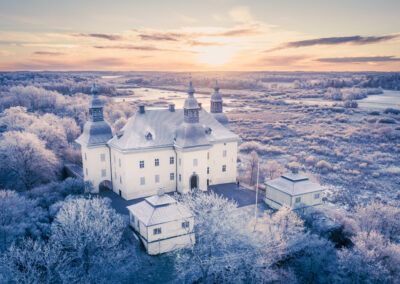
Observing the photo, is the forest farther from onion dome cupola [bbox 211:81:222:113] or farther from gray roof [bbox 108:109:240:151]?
onion dome cupola [bbox 211:81:222:113]

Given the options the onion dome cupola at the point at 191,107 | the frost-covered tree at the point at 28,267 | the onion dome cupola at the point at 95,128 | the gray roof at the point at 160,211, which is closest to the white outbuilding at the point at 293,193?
the gray roof at the point at 160,211

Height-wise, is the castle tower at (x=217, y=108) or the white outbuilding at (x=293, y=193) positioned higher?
the castle tower at (x=217, y=108)

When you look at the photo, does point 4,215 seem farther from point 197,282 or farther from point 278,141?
point 278,141

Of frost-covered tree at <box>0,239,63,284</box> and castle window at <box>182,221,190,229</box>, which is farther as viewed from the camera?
castle window at <box>182,221,190,229</box>

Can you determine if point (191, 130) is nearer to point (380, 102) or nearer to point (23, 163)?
point (23, 163)

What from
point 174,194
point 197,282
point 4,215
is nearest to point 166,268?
point 197,282

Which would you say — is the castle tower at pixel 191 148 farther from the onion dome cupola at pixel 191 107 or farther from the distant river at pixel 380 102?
the distant river at pixel 380 102

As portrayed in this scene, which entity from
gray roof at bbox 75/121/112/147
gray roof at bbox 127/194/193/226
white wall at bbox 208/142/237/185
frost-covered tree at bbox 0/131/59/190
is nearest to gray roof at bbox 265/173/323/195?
white wall at bbox 208/142/237/185
